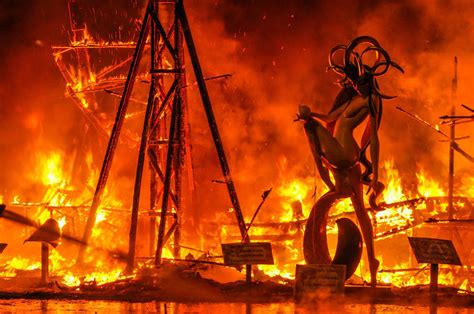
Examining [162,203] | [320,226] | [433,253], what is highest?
[162,203]

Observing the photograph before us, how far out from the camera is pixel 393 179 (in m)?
30.2

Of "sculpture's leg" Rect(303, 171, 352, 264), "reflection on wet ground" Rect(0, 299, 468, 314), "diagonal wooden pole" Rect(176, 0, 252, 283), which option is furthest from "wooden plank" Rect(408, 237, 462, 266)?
"diagonal wooden pole" Rect(176, 0, 252, 283)

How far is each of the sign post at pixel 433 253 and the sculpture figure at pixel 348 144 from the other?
1.66 m

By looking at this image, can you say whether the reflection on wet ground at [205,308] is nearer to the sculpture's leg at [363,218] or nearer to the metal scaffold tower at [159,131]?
the sculpture's leg at [363,218]

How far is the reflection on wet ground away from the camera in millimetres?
16453

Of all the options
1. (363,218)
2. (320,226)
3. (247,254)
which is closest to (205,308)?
(247,254)

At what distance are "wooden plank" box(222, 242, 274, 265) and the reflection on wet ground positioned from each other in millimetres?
1261

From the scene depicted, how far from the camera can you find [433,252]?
1762 centimetres

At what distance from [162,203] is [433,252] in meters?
8.13

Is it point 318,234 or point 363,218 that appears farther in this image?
point 363,218

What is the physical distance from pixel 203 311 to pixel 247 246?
9.16 ft

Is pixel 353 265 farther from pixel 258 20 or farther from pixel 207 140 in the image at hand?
pixel 258 20

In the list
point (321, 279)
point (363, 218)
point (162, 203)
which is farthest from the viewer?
point (162, 203)

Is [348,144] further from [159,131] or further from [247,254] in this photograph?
[159,131]
